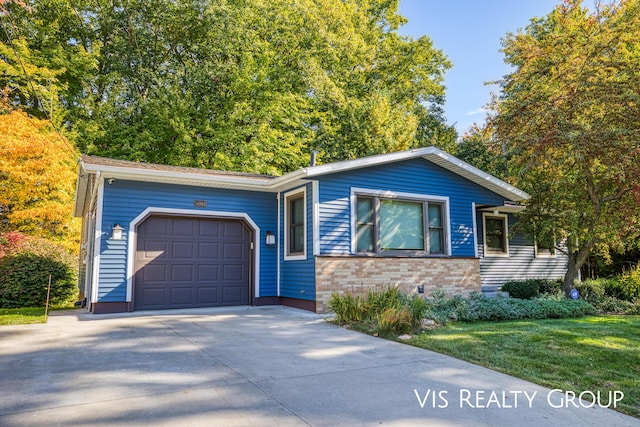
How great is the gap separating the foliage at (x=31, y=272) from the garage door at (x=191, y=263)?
454 centimetres

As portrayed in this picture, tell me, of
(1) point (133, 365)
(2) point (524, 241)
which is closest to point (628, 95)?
(2) point (524, 241)

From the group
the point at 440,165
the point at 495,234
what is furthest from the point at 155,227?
the point at 495,234

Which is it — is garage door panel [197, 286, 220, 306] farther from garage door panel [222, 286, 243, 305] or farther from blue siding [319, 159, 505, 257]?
blue siding [319, 159, 505, 257]

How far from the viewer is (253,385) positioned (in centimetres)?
392

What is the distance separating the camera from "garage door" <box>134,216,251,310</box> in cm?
923

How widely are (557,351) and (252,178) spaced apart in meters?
7.17

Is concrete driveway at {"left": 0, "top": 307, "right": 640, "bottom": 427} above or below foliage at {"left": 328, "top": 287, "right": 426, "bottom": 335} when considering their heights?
below

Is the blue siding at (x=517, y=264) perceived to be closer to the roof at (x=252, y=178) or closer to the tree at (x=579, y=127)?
the tree at (x=579, y=127)

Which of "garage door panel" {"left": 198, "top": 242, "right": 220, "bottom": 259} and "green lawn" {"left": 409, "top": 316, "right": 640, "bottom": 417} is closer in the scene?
"green lawn" {"left": 409, "top": 316, "right": 640, "bottom": 417}

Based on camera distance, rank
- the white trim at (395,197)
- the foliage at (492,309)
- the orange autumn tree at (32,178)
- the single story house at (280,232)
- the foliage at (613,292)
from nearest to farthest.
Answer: the foliage at (492,309) < the single story house at (280,232) < the white trim at (395,197) < the foliage at (613,292) < the orange autumn tree at (32,178)

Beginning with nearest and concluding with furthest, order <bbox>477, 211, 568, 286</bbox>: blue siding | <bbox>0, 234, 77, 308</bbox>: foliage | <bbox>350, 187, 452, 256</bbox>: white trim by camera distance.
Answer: <bbox>350, 187, 452, 256</bbox>: white trim < <bbox>0, 234, 77, 308</bbox>: foliage < <bbox>477, 211, 568, 286</bbox>: blue siding

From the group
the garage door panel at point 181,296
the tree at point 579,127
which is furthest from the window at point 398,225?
the garage door panel at point 181,296

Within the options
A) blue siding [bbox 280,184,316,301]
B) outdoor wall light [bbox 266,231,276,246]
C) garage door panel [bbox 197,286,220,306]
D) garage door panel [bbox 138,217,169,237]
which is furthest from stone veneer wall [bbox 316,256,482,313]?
garage door panel [bbox 138,217,169,237]

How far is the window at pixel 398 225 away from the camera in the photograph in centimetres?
992
